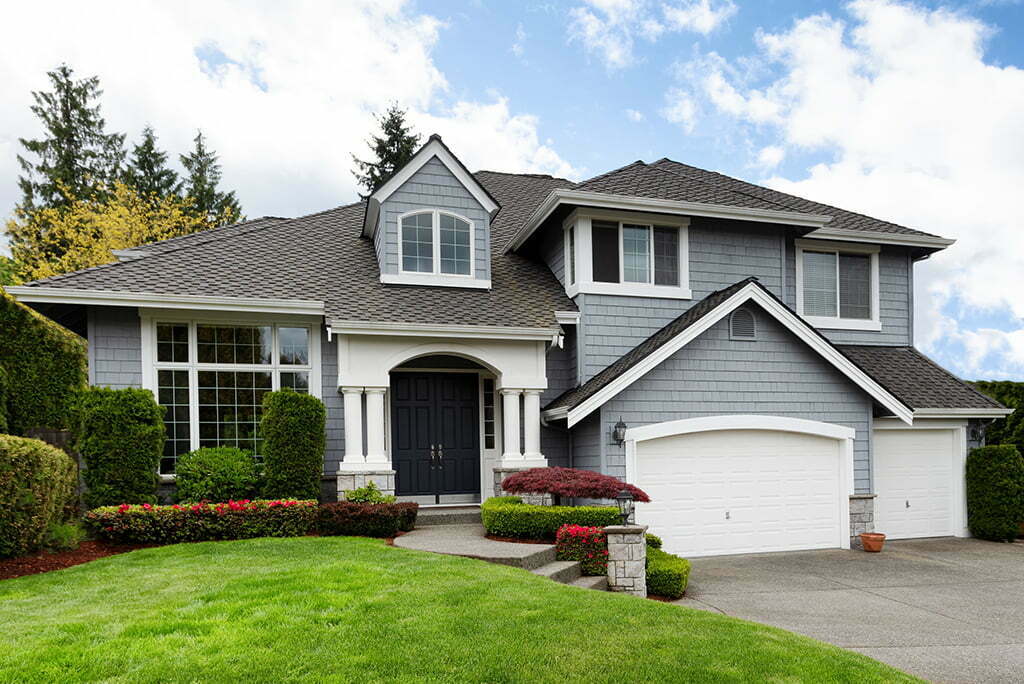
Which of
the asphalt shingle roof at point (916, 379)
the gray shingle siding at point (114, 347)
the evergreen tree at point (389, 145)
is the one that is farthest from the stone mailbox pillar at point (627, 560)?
the evergreen tree at point (389, 145)

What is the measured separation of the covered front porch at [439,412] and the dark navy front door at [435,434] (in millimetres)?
18

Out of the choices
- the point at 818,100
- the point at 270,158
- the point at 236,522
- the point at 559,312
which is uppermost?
the point at 270,158

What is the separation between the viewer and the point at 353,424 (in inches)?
426

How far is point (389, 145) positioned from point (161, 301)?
2293 centimetres

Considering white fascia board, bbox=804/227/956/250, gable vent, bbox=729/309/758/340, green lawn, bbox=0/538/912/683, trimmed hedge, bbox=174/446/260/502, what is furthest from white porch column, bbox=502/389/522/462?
white fascia board, bbox=804/227/956/250

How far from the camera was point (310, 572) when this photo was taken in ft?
21.2

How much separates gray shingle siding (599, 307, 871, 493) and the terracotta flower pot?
1.04m

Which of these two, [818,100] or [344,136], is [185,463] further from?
[344,136]

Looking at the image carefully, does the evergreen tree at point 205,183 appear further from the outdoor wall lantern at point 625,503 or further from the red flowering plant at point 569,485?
the outdoor wall lantern at point 625,503

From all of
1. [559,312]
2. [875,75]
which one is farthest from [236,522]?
[875,75]

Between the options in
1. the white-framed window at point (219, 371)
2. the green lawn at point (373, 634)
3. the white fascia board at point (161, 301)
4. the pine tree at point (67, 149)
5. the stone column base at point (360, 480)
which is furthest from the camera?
the pine tree at point (67, 149)

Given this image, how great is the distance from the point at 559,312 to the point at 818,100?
6995mm

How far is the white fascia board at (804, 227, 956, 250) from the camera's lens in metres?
13.4

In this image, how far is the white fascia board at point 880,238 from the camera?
13367mm
